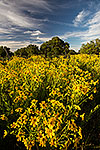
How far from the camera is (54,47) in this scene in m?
31.7

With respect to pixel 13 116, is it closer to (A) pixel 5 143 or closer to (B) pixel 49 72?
(A) pixel 5 143

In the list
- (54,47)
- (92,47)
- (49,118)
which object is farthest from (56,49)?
(49,118)

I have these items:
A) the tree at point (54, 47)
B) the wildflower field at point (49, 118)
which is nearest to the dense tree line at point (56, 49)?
the tree at point (54, 47)

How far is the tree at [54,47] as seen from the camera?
31359 mm

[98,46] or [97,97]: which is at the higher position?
[98,46]

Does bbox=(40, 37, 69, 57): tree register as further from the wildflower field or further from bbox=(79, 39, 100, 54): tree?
the wildflower field

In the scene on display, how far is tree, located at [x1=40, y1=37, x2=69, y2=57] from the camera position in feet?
103

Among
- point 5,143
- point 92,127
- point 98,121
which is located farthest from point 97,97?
point 5,143

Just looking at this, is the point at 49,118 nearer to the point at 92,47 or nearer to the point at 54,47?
the point at 92,47

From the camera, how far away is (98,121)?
2.72m

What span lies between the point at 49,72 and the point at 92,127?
2.07 metres

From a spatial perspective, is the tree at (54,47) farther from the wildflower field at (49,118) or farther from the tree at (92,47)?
the wildflower field at (49,118)

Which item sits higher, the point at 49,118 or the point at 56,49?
the point at 56,49

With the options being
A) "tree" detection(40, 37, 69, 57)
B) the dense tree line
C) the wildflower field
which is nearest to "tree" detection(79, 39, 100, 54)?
the dense tree line
